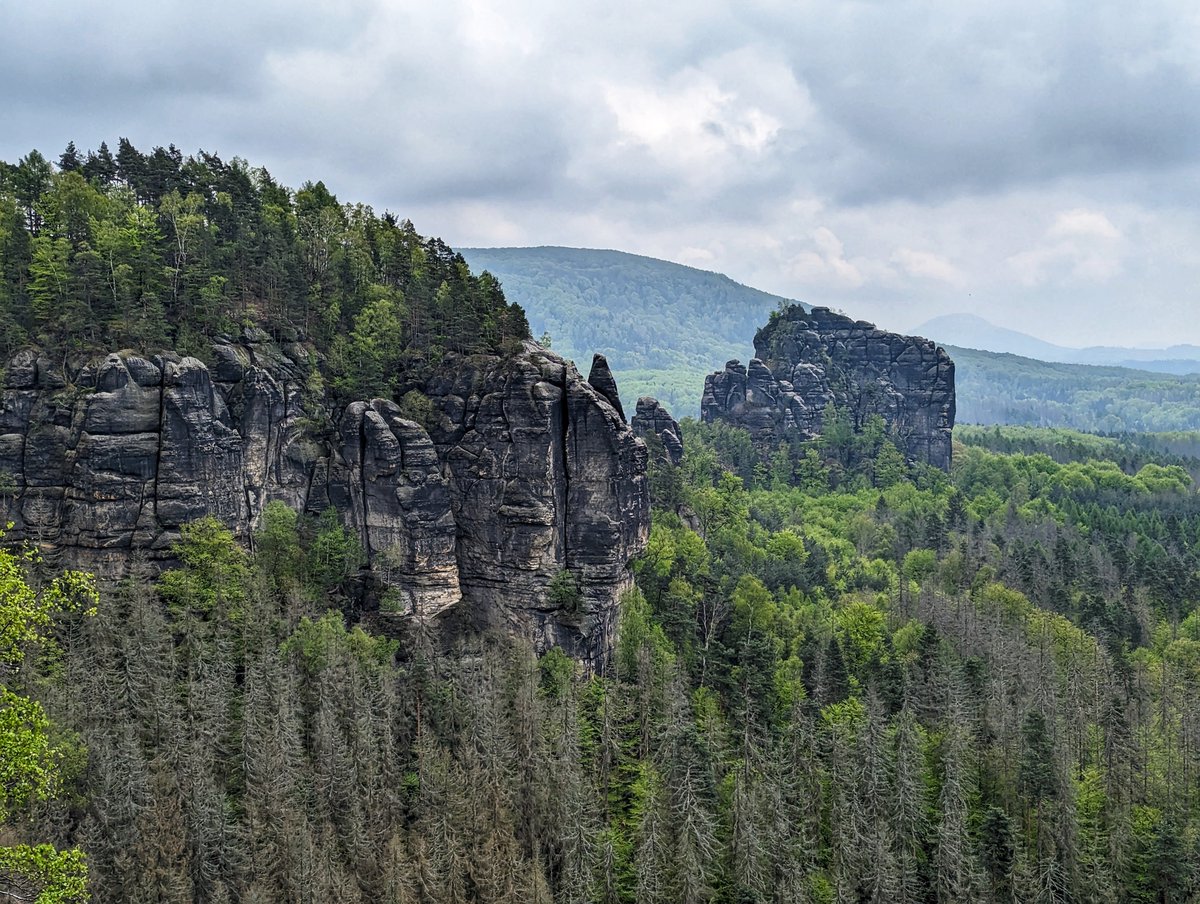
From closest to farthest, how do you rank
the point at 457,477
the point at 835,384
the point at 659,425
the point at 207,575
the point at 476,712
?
the point at 476,712 < the point at 207,575 < the point at 457,477 < the point at 659,425 < the point at 835,384

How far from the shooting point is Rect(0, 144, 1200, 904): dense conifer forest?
43.1 m

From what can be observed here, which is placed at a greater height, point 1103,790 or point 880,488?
point 880,488

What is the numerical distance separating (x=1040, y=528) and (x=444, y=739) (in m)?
93.1

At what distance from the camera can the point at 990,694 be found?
59.1 metres

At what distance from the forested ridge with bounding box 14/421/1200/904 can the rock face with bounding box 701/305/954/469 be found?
6546 cm

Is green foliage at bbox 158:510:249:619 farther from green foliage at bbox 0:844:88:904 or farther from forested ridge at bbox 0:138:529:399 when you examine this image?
green foliage at bbox 0:844:88:904

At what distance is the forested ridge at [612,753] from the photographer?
42.5m

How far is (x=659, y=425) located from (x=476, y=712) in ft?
189

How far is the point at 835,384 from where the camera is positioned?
5645 inches

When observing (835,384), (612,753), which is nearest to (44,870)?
(612,753)

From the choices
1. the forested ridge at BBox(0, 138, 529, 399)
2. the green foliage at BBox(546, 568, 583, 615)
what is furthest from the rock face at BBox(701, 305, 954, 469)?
the green foliage at BBox(546, 568, 583, 615)

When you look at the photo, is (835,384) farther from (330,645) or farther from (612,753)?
(330,645)

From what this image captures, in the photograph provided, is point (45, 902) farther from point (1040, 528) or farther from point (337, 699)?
point (1040, 528)

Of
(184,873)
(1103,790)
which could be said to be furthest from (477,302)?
(1103,790)
